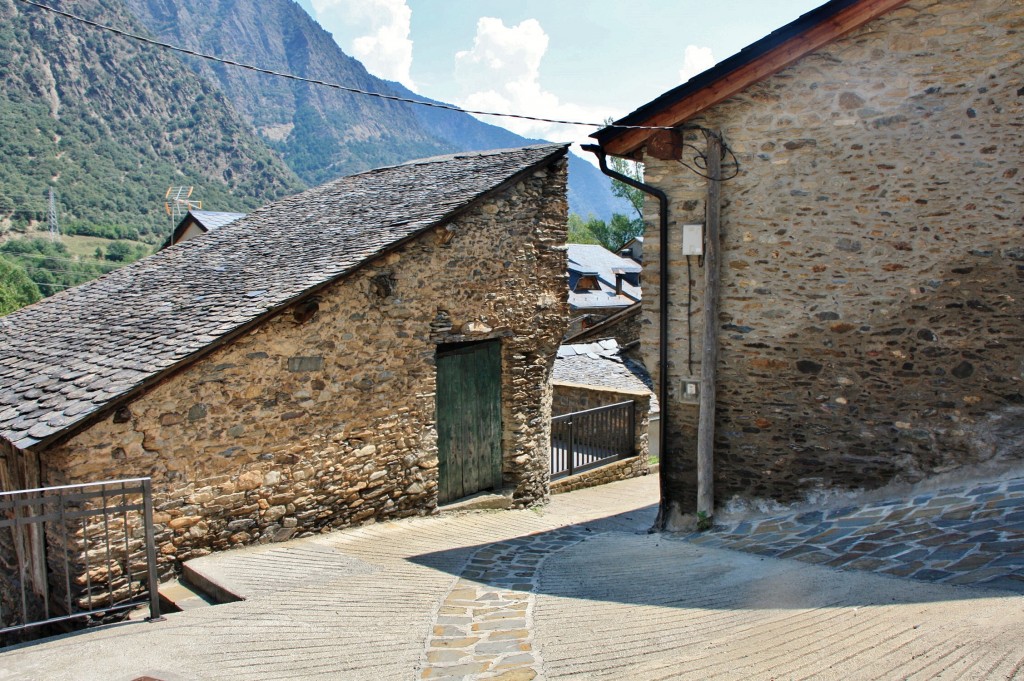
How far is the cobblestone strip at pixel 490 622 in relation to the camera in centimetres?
434

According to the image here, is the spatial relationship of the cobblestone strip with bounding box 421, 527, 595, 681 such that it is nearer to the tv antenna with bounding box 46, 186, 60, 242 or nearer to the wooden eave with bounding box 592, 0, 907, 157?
the wooden eave with bounding box 592, 0, 907, 157

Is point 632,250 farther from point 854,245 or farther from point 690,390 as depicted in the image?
point 854,245

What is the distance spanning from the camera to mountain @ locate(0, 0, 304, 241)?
149 feet

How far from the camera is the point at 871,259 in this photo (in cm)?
672

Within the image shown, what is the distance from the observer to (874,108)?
662cm

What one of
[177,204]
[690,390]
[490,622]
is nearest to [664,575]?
[490,622]

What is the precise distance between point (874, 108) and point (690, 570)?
14.1 feet

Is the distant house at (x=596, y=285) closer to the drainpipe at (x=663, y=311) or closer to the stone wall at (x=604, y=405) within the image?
the stone wall at (x=604, y=405)

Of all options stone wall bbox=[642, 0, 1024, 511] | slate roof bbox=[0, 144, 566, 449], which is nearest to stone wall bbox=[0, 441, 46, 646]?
slate roof bbox=[0, 144, 566, 449]

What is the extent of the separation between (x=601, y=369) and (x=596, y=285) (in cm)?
1433

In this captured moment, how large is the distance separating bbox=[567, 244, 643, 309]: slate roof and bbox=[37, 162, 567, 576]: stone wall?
60.8ft

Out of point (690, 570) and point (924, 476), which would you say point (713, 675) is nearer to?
point (690, 570)

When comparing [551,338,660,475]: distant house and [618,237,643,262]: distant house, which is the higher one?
[618,237,643,262]: distant house

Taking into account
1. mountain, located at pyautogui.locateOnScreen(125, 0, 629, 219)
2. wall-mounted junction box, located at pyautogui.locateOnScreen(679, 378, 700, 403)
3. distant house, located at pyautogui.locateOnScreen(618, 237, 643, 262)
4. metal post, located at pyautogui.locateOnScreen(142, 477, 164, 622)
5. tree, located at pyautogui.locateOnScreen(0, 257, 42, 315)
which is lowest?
metal post, located at pyautogui.locateOnScreen(142, 477, 164, 622)
